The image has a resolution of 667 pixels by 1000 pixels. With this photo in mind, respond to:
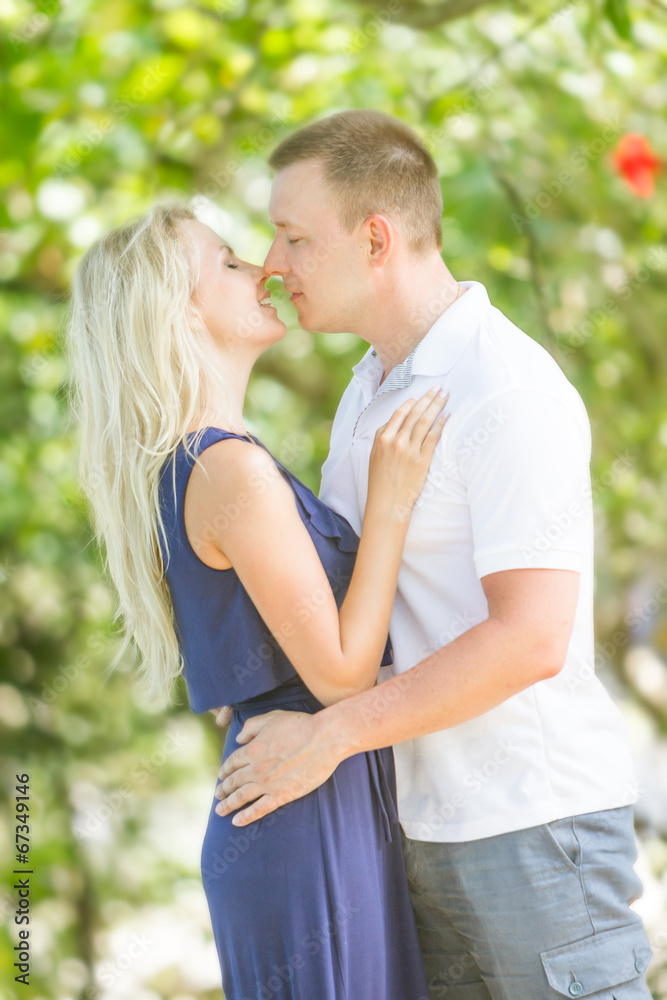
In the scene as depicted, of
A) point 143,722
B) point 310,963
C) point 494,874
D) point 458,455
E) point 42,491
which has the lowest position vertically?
point 143,722

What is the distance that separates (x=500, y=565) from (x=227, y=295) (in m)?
0.72

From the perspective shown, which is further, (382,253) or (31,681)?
(31,681)

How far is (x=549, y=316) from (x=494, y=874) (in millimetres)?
1927

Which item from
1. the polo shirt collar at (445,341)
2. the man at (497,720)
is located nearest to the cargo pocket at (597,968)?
the man at (497,720)

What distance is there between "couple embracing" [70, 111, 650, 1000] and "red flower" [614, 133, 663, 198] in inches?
61.8

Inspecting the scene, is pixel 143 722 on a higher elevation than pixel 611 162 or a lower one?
lower

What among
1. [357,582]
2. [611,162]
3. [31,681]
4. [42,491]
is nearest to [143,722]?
[31,681]

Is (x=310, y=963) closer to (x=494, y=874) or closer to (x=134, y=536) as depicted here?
(x=494, y=874)

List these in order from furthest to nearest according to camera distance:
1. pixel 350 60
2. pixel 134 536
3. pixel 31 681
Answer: pixel 31 681 < pixel 350 60 < pixel 134 536

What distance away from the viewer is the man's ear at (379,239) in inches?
66.9

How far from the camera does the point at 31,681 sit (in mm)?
3348
